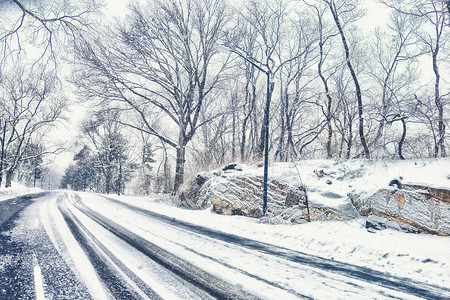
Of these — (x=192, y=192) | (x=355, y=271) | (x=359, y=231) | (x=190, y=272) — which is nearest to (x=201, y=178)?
(x=192, y=192)

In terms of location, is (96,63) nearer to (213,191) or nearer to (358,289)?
(213,191)

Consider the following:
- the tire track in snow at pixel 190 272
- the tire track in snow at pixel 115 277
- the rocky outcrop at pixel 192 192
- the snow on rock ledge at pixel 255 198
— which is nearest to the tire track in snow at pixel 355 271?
the tire track in snow at pixel 190 272

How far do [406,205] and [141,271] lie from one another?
687cm

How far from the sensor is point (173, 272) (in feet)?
12.4

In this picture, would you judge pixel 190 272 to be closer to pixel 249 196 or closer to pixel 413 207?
pixel 413 207

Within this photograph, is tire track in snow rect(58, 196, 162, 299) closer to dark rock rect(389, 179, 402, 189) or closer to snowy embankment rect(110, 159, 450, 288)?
snowy embankment rect(110, 159, 450, 288)

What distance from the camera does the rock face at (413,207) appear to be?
607 centimetres

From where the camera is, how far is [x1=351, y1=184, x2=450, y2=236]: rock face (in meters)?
6.07

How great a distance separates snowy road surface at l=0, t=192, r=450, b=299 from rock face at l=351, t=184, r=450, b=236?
9.98 feet

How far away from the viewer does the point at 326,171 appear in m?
10.3

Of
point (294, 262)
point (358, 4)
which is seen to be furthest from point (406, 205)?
point (358, 4)

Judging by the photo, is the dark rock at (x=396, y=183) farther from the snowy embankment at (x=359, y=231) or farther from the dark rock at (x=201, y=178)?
the dark rock at (x=201, y=178)

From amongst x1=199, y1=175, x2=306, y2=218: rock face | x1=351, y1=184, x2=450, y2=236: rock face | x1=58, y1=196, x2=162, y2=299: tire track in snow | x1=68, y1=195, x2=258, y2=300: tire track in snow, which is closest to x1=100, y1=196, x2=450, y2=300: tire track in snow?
x1=68, y1=195, x2=258, y2=300: tire track in snow

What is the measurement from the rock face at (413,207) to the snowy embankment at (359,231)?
0.27 m
